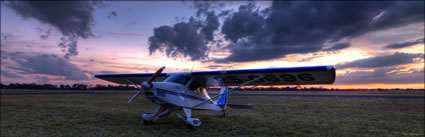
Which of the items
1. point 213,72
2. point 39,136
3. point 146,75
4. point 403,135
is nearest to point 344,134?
point 403,135

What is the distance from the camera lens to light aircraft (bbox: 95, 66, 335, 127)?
6.83 metres

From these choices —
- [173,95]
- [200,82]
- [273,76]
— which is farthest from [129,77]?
[273,76]

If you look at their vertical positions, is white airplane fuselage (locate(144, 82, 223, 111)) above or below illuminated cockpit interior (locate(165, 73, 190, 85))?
below

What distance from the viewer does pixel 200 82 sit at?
873cm

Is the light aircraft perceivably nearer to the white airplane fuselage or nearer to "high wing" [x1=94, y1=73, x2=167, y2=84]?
the white airplane fuselage

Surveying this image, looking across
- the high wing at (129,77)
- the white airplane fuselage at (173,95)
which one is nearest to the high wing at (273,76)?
the white airplane fuselage at (173,95)

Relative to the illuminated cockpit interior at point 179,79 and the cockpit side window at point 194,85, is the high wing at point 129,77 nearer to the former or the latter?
Result: the illuminated cockpit interior at point 179,79

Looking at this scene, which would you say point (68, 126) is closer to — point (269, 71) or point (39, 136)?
point (39, 136)

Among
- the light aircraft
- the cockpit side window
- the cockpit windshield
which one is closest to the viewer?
the light aircraft

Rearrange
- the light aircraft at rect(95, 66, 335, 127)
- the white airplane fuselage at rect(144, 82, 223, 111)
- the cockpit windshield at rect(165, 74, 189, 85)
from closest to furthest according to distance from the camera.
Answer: the white airplane fuselage at rect(144, 82, 223, 111), the light aircraft at rect(95, 66, 335, 127), the cockpit windshield at rect(165, 74, 189, 85)

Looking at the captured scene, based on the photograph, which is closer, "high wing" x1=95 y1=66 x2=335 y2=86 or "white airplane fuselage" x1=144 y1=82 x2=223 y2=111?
"white airplane fuselage" x1=144 y1=82 x2=223 y2=111

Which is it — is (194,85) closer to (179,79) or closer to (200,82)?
(200,82)

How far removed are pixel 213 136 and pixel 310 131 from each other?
346 centimetres

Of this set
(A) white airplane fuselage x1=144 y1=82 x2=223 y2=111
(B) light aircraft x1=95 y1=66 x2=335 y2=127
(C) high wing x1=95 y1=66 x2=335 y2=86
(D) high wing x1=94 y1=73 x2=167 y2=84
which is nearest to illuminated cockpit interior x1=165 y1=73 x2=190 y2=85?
(B) light aircraft x1=95 y1=66 x2=335 y2=127
